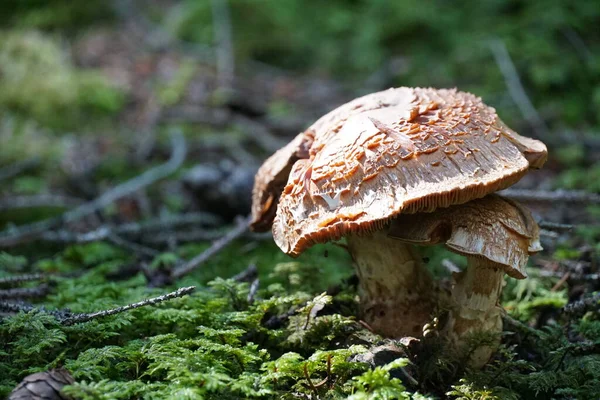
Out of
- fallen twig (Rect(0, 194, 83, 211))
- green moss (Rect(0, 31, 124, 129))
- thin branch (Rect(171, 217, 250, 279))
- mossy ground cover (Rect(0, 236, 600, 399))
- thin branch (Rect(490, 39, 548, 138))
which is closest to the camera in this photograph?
mossy ground cover (Rect(0, 236, 600, 399))

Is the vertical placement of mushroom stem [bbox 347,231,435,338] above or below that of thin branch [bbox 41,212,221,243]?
above

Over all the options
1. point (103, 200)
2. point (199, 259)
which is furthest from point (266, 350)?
point (103, 200)

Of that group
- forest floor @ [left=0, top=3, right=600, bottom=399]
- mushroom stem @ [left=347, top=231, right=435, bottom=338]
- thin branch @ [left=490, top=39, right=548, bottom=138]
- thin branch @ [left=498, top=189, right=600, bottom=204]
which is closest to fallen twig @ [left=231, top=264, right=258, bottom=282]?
forest floor @ [left=0, top=3, right=600, bottom=399]

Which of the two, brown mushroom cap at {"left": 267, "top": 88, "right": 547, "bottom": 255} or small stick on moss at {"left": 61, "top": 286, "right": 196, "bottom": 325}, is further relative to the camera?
small stick on moss at {"left": 61, "top": 286, "right": 196, "bottom": 325}

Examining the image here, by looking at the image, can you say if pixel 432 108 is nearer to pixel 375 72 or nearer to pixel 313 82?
pixel 375 72

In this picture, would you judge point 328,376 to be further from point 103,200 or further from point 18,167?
point 18,167

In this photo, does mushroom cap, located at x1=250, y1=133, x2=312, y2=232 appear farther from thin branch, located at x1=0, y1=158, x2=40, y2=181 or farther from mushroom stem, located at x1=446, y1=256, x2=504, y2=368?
thin branch, located at x1=0, y1=158, x2=40, y2=181

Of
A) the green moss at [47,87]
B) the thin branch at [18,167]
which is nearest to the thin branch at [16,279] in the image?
the thin branch at [18,167]

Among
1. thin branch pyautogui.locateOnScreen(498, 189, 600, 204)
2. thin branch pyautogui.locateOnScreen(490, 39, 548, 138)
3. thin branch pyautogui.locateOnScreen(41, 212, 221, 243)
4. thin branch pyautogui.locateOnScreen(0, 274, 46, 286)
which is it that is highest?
thin branch pyautogui.locateOnScreen(490, 39, 548, 138)
